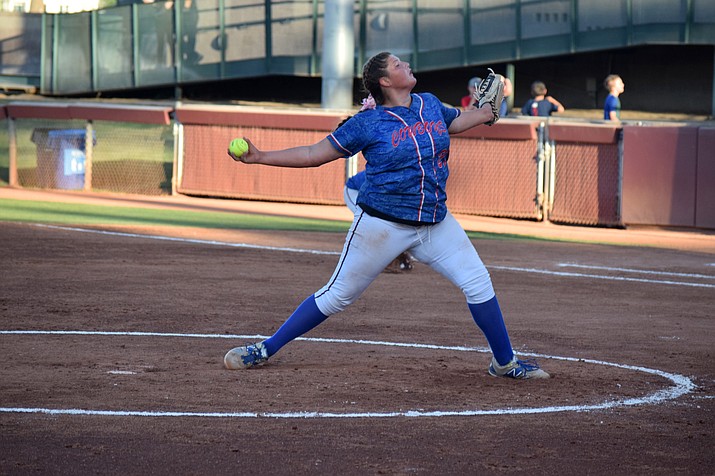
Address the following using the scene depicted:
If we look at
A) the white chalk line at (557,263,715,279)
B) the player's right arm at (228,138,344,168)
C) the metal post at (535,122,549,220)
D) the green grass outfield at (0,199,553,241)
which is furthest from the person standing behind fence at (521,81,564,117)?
the player's right arm at (228,138,344,168)

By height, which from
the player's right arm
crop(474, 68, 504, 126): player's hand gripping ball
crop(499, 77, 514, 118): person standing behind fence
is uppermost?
crop(499, 77, 514, 118): person standing behind fence

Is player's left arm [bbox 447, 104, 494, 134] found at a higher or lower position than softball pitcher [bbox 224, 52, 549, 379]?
higher

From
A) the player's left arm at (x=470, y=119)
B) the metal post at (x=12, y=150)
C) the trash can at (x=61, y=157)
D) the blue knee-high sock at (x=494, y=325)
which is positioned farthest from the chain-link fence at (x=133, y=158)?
the blue knee-high sock at (x=494, y=325)

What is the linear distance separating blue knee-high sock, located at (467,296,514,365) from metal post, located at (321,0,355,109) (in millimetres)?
20896

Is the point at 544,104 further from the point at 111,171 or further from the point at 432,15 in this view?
the point at 432,15

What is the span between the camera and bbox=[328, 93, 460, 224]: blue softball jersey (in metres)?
6.48

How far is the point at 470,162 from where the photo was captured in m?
19.0

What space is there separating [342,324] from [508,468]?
4175mm

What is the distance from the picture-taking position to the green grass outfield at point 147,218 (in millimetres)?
16703

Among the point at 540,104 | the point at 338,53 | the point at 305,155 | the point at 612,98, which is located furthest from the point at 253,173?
the point at 305,155

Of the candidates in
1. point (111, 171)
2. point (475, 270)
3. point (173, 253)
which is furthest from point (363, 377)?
point (111, 171)

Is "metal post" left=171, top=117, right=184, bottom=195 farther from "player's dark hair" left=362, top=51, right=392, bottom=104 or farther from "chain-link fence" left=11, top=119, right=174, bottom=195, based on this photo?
"player's dark hair" left=362, top=51, right=392, bottom=104

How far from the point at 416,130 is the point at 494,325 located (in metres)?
1.23

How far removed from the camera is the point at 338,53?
91.0 feet
